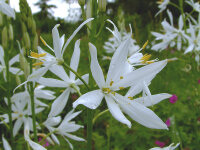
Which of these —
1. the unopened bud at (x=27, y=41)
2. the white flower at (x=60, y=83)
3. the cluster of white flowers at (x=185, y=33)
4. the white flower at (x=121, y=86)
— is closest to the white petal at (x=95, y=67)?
the white flower at (x=121, y=86)

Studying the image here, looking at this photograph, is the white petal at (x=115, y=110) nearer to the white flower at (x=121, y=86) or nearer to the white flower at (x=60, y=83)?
the white flower at (x=121, y=86)

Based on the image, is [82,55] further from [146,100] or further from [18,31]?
[146,100]

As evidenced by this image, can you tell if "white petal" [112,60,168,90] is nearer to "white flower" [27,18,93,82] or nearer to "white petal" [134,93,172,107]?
"white petal" [134,93,172,107]

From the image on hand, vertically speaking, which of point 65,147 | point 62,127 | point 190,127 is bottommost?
point 190,127

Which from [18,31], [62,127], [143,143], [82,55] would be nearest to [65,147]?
[62,127]

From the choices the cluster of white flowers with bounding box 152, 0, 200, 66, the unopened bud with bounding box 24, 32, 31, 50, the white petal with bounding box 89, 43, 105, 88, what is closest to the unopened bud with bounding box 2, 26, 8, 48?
the unopened bud with bounding box 24, 32, 31, 50

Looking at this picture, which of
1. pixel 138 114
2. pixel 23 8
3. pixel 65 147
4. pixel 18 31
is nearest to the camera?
pixel 138 114
